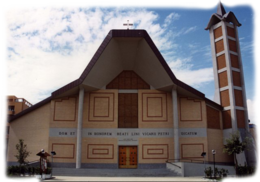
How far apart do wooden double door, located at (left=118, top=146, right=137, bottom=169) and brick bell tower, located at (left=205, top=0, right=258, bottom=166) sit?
894 cm

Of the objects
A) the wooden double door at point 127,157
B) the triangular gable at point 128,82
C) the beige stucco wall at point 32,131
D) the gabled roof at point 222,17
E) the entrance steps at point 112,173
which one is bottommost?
the entrance steps at point 112,173

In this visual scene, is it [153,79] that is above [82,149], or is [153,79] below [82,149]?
above

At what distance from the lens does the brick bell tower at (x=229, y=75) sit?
2712cm

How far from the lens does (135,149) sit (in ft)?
86.9

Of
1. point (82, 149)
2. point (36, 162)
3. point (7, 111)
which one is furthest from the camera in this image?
point (7, 111)

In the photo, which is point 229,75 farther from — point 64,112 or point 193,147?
point 64,112

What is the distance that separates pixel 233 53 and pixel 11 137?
921 inches

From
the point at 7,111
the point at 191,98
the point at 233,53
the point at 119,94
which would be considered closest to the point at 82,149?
the point at 119,94

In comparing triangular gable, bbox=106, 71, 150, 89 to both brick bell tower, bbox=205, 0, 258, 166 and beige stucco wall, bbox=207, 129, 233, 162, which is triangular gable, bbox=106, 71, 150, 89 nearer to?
beige stucco wall, bbox=207, 129, 233, 162

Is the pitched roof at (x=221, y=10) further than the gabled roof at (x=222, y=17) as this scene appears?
Yes

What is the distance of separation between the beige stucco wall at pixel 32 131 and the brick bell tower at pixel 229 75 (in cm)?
1687

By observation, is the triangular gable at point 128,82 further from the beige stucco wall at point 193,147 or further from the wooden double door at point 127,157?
the beige stucco wall at point 193,147

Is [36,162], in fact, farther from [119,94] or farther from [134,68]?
[134,68]

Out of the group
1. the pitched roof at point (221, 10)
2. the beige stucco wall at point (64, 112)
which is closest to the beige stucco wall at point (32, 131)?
the beige stucco wall at point (64, 112)
